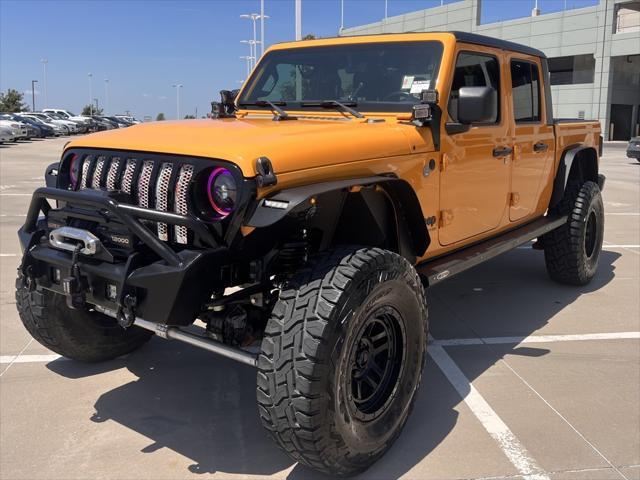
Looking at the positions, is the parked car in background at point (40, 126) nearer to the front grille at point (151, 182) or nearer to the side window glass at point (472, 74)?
the side window glass at point (472, 74)

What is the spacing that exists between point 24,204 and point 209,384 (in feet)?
27.9

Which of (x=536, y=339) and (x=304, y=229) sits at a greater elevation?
(x=304, y=229)

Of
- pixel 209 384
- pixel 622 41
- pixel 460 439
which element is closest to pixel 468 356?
pixel 460 439

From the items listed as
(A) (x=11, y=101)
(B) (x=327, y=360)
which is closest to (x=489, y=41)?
(B) (x=327, y=360)

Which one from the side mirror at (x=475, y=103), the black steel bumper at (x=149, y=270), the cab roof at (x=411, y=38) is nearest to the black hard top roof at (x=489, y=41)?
the cab roof at (x=411, y=38)

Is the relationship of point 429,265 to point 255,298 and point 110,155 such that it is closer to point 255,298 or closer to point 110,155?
point 255,298

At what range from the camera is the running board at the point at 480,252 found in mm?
3680

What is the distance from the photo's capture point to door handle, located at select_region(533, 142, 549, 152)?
4.91 m

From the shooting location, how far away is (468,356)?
13.9ft

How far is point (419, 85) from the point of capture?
12.4 feet

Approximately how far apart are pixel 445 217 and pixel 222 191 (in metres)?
1.65

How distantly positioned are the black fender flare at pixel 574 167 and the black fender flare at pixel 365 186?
253cm

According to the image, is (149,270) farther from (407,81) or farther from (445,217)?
(407,81)

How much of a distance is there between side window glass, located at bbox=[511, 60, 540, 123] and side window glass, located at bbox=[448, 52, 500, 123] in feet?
1.00
